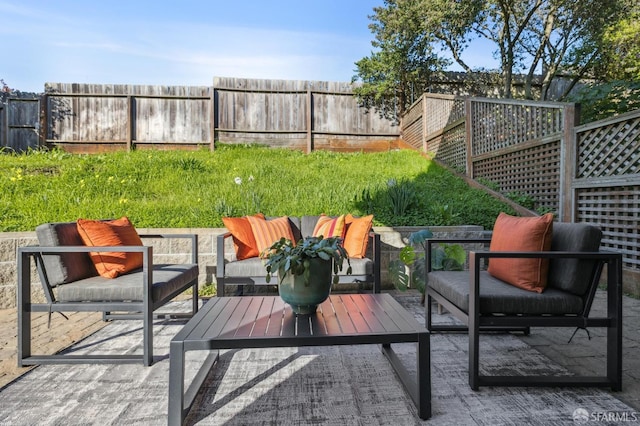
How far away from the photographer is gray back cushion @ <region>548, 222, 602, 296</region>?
193cm

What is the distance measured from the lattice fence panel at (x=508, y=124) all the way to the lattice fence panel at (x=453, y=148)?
1.06 feet

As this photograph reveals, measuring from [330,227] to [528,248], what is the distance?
67.8 inches

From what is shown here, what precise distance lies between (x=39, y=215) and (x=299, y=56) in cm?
633

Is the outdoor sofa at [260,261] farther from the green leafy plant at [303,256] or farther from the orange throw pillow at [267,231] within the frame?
the green leafy plant at [303,256]

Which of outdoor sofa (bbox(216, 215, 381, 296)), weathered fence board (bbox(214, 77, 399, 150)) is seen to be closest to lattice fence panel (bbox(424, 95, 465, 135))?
weathered fence board (bbox(214, 77, 399, 150))

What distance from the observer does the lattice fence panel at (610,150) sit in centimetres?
370

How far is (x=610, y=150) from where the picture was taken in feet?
12.7

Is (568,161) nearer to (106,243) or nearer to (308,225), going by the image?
(308,225)

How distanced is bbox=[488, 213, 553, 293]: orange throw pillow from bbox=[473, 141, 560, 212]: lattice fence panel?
2.95 metres

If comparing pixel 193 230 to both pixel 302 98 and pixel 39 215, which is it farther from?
pixel 302 98

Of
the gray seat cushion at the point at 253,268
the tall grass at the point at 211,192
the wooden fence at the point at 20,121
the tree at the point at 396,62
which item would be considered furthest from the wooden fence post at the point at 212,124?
the gray seat cushion at the point at 253,268

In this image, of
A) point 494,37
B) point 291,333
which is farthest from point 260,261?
point 494,37

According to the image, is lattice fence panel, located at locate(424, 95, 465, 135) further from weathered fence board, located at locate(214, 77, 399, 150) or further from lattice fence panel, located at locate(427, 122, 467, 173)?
weathered fence board, located at locate(214, 77, 399, 150)

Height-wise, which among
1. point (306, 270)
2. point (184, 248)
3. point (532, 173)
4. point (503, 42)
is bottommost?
point (184, 248)
